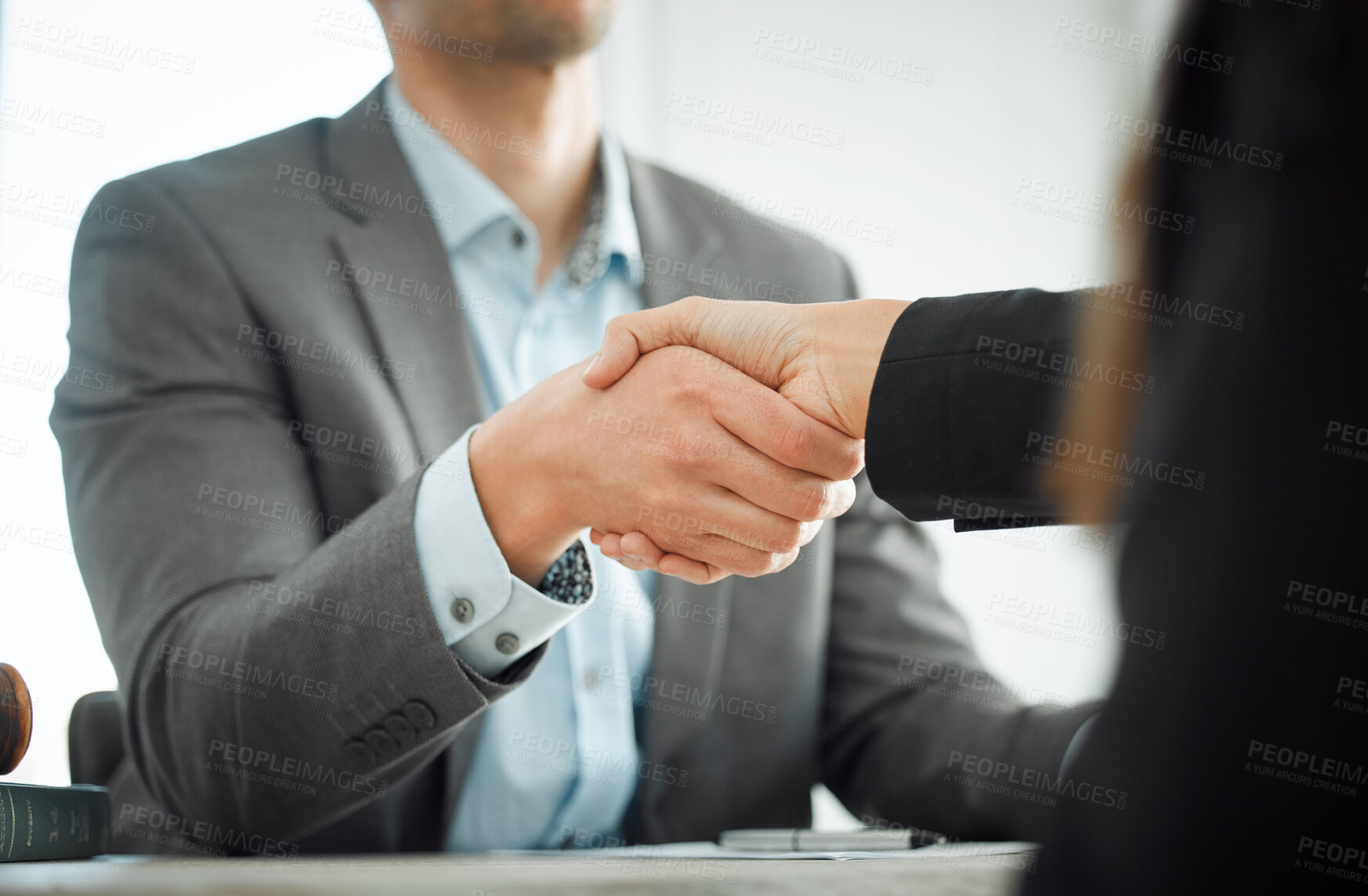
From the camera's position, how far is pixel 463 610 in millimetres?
890

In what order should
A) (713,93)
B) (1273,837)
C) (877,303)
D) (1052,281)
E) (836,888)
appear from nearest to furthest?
(1273,837) → (836,888) → (877,303) → (1052,281) → (713,93)

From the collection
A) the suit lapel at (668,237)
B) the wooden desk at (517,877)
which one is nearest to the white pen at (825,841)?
the wooden desk at (517,877)

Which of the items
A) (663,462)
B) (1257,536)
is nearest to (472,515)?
(663,462)

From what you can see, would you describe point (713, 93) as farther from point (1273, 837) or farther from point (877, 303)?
point (1273, 837)

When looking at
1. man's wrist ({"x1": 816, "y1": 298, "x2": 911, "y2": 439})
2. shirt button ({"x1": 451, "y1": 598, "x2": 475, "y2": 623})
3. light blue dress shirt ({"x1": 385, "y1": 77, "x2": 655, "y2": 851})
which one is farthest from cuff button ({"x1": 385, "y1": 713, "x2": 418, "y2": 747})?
man's wrist ({"x1": 816, "y1": 298, "x2": 911, "y2": 439})

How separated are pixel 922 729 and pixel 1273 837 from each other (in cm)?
112

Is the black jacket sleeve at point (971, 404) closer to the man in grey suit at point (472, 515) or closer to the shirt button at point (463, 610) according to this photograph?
the man in grey suit at point (472, 515)

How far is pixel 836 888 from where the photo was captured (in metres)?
0.55

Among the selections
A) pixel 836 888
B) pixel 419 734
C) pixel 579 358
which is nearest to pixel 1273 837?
pixel 836 888

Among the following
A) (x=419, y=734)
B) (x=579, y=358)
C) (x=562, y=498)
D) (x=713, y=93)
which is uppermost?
(x=713, y=93)

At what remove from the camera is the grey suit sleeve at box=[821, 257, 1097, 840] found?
1.20 metres

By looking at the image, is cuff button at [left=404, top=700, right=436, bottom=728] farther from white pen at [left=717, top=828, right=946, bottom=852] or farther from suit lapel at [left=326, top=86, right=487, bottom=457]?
suit lapel at [left=326, top=86, right=487, bottom=457]

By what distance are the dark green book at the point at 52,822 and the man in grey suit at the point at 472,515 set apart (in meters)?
0.18

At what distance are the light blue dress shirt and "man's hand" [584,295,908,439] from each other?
0.21m
